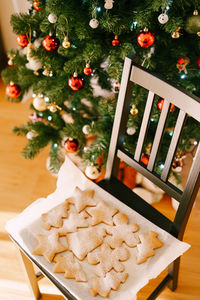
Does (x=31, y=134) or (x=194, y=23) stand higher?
(x=194, y=23)

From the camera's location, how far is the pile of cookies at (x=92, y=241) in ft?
2.79

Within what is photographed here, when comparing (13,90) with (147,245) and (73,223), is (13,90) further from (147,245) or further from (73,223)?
(147,245)

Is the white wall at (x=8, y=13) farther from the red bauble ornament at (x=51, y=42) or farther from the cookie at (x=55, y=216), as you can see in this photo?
the cookie at (x=55, y=216)

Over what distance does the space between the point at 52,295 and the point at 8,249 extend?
0.29 metres

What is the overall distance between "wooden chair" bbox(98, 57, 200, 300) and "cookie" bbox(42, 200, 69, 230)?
16 centimetres

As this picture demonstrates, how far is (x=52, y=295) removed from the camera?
1.26m

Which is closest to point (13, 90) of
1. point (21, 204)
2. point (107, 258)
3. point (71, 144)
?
point (71, 144)

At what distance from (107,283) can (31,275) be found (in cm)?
38

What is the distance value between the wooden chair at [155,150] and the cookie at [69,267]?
26 cm

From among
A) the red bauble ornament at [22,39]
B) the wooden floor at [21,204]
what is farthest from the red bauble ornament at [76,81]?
the wooden floor at [21,204]

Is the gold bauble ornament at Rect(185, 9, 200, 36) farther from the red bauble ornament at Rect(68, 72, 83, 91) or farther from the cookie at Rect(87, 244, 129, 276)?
the cookie at Rect(87, 244, 129, 276)

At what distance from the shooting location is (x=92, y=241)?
2.99 feet

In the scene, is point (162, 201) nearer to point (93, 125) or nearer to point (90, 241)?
point (93, 125)

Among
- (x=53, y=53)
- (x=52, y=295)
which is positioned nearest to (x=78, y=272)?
(x=52, y=295)
